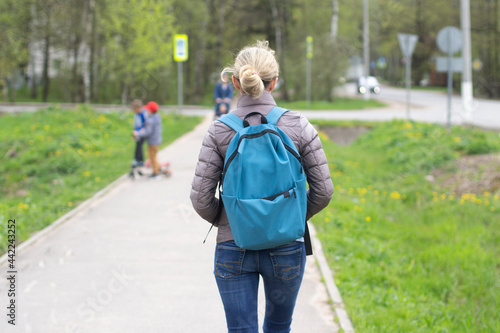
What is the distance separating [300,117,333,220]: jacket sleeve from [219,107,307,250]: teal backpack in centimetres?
16

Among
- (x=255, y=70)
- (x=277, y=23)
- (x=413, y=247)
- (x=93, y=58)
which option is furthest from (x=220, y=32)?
(x=255, y=70)

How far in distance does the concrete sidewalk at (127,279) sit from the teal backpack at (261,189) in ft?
6.71

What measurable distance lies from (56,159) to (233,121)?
Result: 33.7ft

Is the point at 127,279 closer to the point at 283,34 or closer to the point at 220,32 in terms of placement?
the point at 220,32

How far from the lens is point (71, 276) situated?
560cm

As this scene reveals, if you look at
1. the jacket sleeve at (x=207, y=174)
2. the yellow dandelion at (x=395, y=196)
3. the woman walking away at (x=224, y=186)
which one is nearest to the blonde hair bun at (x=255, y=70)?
the woman walking away at (x=224, y=186)

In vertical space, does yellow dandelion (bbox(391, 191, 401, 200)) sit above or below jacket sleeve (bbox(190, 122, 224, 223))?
below

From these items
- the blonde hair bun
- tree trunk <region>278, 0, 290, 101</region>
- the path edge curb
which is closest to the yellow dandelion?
the path edge curb

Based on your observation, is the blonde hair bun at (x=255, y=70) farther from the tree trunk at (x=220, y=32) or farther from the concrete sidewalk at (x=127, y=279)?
the tree trunk at (x=220, y=32)

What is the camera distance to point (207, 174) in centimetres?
279

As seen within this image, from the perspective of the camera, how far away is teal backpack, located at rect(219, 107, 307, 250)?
259 centimetres

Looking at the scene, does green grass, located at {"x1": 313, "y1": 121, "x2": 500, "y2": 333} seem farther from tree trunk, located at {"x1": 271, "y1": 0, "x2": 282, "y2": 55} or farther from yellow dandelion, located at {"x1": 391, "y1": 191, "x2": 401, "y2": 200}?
tree trunk, located at {"x1": 271, "y1": 0, "x2": 282, "y2": 55}

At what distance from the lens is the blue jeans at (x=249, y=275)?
2766 mm

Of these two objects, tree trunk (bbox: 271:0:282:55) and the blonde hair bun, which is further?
tree trunk (bbox: 271:0:282:55)
